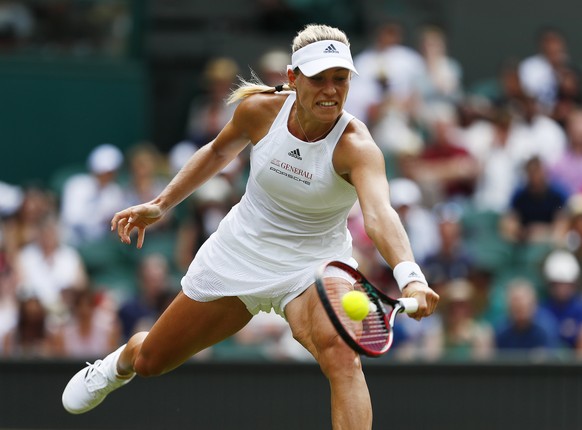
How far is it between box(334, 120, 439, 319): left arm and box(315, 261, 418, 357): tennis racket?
9cm

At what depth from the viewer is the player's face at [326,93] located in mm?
5555

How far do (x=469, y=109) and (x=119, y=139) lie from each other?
3.47 m

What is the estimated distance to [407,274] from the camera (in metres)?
4.99

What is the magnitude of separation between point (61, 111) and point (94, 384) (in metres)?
6.75

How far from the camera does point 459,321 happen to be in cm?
947

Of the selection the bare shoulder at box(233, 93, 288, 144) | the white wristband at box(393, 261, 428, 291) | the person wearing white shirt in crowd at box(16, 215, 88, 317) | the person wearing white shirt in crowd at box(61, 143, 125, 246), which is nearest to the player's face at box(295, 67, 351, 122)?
the bare shoulder at box(233, 93, 288, 144)

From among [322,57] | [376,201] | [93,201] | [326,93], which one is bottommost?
[376,201]

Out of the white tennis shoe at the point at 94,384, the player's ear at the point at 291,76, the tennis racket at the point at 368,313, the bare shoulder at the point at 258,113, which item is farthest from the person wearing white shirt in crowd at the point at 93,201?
the tennis racket at the point at 368,313

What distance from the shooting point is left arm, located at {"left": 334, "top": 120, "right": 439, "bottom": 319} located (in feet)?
16.1

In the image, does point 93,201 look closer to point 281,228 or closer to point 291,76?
point 281,228

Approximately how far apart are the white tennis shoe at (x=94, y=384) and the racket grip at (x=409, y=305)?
211cm

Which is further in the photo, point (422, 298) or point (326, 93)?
point (326, 93)

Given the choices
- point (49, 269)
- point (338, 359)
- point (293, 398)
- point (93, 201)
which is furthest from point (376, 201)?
point (93, 201)

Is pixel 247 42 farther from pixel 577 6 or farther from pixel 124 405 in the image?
pixel 124 405
